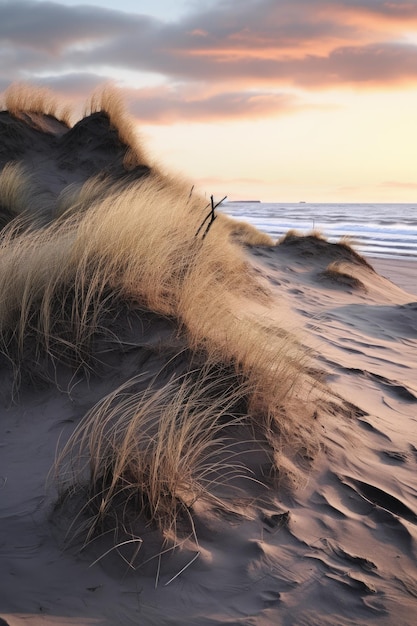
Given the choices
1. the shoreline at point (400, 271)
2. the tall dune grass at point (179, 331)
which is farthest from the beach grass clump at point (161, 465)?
the shoreline at point (400, 271)

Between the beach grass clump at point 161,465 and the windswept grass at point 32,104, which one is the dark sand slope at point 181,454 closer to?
the beach grass clump at point 161,465

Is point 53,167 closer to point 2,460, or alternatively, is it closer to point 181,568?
point 2,460

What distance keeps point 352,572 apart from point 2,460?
1.62 metres

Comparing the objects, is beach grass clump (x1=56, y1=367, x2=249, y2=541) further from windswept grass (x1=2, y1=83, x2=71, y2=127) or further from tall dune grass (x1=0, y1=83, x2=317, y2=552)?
windswept grass (x1=2, y1=83, x2=71, y2=127)

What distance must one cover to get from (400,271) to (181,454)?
11926 mm

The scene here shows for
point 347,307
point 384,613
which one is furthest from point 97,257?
point 347,307

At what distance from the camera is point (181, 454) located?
2.59 meters

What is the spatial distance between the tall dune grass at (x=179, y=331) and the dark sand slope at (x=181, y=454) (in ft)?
0.04

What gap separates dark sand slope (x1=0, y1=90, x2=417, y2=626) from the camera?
6.83 ft

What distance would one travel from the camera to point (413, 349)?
5.86 m

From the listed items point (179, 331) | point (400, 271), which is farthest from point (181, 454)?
point (400, 271)

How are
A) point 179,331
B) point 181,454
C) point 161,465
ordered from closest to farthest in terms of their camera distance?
point 161,465
point 181,454
point 179,331

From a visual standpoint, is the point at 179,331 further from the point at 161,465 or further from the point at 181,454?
the point at 161,465

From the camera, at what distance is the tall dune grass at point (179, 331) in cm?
240
